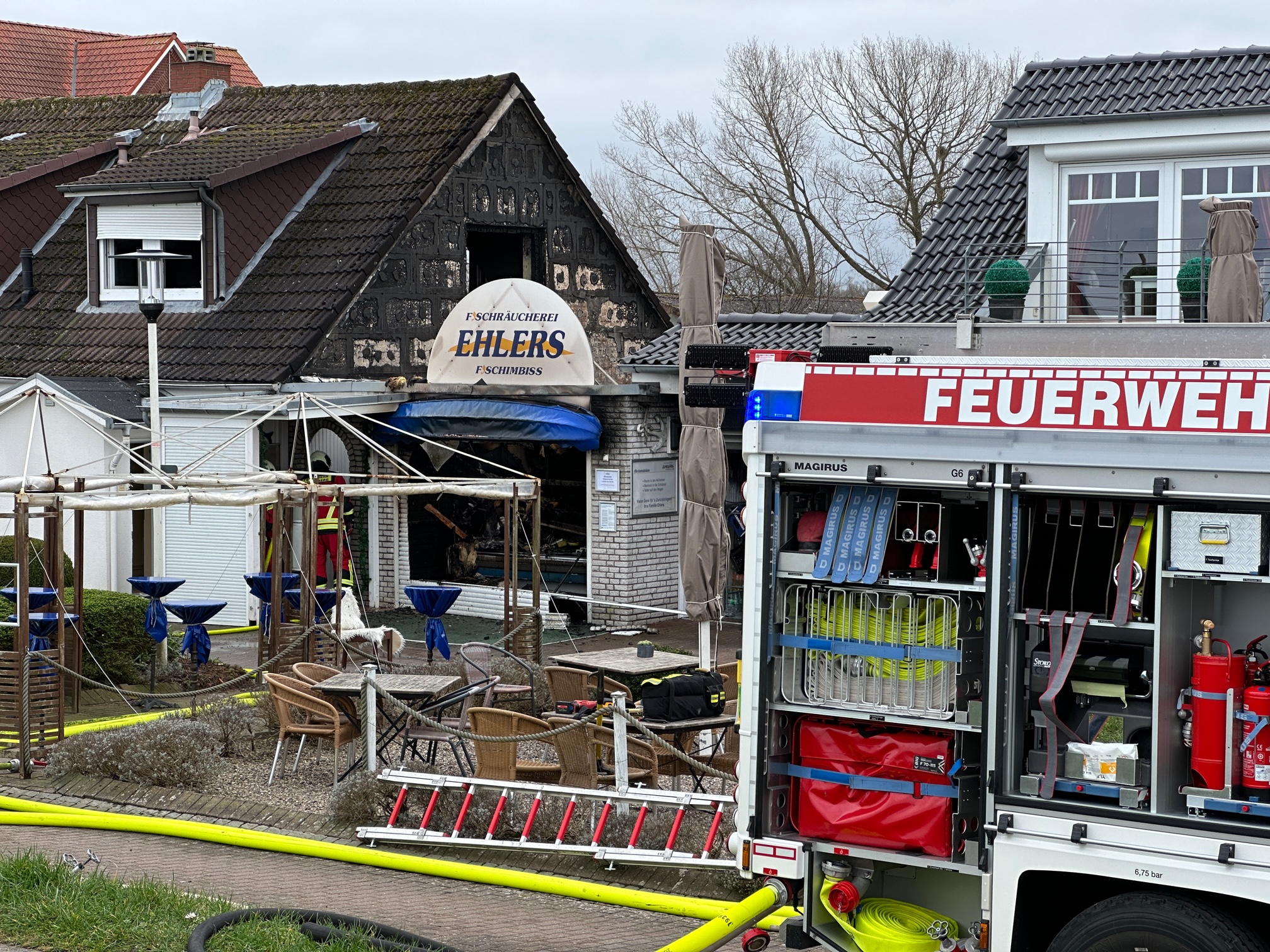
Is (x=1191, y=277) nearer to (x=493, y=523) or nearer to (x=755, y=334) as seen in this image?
(x=755, y=334)

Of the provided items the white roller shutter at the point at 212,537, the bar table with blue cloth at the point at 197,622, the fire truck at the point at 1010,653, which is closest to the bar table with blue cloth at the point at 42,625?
the bar table with blue cloth at the point at 197,622

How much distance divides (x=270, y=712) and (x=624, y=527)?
7207 millimetres

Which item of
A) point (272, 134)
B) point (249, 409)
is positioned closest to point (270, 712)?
point (249, 409)

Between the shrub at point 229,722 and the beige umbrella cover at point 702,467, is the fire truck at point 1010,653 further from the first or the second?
the shrub at point 229,722

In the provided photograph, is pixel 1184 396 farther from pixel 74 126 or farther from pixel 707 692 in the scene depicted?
pixel 74 126

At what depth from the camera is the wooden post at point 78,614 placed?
48.4 feet

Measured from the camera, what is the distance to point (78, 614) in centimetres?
1504

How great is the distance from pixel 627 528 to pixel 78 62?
3184 centimetres

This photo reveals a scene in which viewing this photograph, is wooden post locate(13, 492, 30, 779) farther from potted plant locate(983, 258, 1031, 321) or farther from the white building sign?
the white building sign

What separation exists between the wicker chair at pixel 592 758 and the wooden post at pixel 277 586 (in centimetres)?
490

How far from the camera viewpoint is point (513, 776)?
444 inches

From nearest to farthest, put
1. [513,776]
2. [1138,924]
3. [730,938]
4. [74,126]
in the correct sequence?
1. [1138,924]
2. [730,938]
3. [513,776]
4. [74,126]

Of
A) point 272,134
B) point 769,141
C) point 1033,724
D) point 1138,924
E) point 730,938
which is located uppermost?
point 769,141

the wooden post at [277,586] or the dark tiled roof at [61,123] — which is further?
the dark tiled roof at [61,123]
